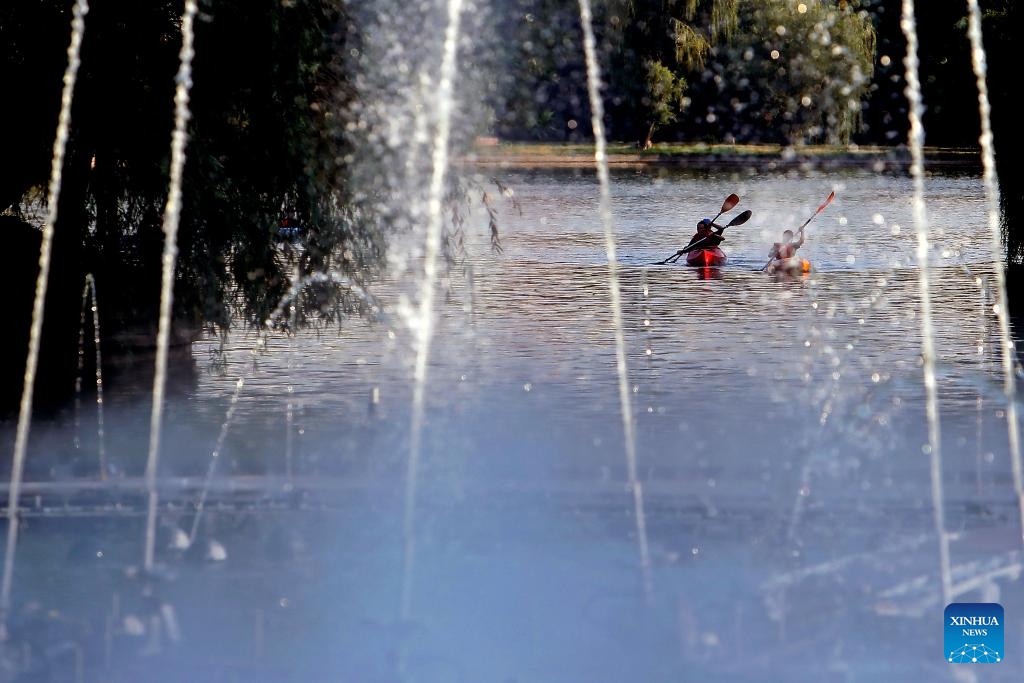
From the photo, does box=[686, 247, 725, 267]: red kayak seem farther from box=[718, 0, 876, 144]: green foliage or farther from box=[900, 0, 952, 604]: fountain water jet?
box=[718, 0, 876, 144]: green foliage

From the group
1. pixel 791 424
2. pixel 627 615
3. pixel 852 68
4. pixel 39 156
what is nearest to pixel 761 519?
pixel 627 615

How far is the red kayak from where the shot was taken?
21.8 metres

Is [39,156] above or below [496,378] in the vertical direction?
above

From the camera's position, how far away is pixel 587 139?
66.3 meters

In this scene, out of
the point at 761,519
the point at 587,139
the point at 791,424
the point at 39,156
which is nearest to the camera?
the point at 761,519

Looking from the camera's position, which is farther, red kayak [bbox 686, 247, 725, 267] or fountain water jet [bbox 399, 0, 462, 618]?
red kayak [bbox 686, 247, 725, 267]

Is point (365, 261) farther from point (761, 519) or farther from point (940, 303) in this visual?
point (940, 303)

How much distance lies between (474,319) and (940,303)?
5181 mm

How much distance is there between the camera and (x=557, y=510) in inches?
336

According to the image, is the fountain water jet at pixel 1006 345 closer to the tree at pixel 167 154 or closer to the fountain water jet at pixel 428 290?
the fountain water jet at pixel 428 290

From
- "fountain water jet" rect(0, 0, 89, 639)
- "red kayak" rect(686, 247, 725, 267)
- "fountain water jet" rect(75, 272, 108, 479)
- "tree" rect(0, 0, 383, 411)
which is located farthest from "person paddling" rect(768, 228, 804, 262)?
"fountain water jet" rect(0, 0, 89, 639)

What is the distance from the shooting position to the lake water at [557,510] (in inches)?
259

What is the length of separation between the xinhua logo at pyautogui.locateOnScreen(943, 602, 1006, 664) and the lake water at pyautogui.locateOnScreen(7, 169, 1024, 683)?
6 cm

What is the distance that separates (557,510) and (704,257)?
13704mm
